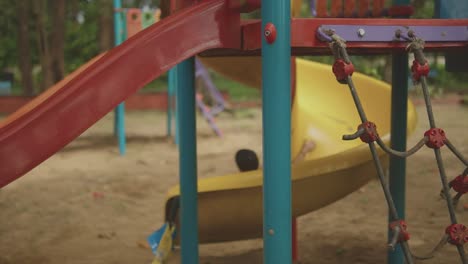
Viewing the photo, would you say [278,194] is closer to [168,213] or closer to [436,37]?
[436,37]

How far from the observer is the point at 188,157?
2.65 meters

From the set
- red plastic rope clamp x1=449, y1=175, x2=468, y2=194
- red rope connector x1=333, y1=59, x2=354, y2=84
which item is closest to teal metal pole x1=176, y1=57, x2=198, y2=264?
red rope connector x1=333, y1=59, x2=354, y2=84

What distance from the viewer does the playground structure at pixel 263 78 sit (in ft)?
5.05

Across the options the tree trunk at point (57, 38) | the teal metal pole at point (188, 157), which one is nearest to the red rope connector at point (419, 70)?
the teal metal pole at point (188, 157)

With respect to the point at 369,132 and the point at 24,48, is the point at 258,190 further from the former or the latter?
the point at 24,48

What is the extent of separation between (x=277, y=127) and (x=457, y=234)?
23.5 inches

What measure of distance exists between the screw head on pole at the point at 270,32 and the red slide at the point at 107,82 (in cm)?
19

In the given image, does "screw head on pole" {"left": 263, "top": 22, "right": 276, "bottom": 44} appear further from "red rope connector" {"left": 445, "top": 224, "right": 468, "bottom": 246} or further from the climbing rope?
"red rope connector" {"left": 445, "top": 224, "right": 468, "bottom": 246}

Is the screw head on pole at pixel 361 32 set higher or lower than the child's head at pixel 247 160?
higher

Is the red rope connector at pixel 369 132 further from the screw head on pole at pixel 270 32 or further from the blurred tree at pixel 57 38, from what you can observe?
the blurred tree at pixel 57 38

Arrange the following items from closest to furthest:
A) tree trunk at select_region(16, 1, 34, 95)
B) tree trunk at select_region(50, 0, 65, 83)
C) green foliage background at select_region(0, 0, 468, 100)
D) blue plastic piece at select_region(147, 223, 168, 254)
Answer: blue plastic piece at select_region(147, 223, 168, 254) < tree trunk at select_region(50, 0, 65, 83) < tree trunk at select_region(16, 1, 34, 95) < green foliage background at select_region(0, 0, 468, 100)

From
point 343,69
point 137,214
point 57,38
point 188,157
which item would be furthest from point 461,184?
point 57,38

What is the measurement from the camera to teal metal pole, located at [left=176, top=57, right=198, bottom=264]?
8.60 feet

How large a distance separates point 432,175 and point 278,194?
13.3 feet
